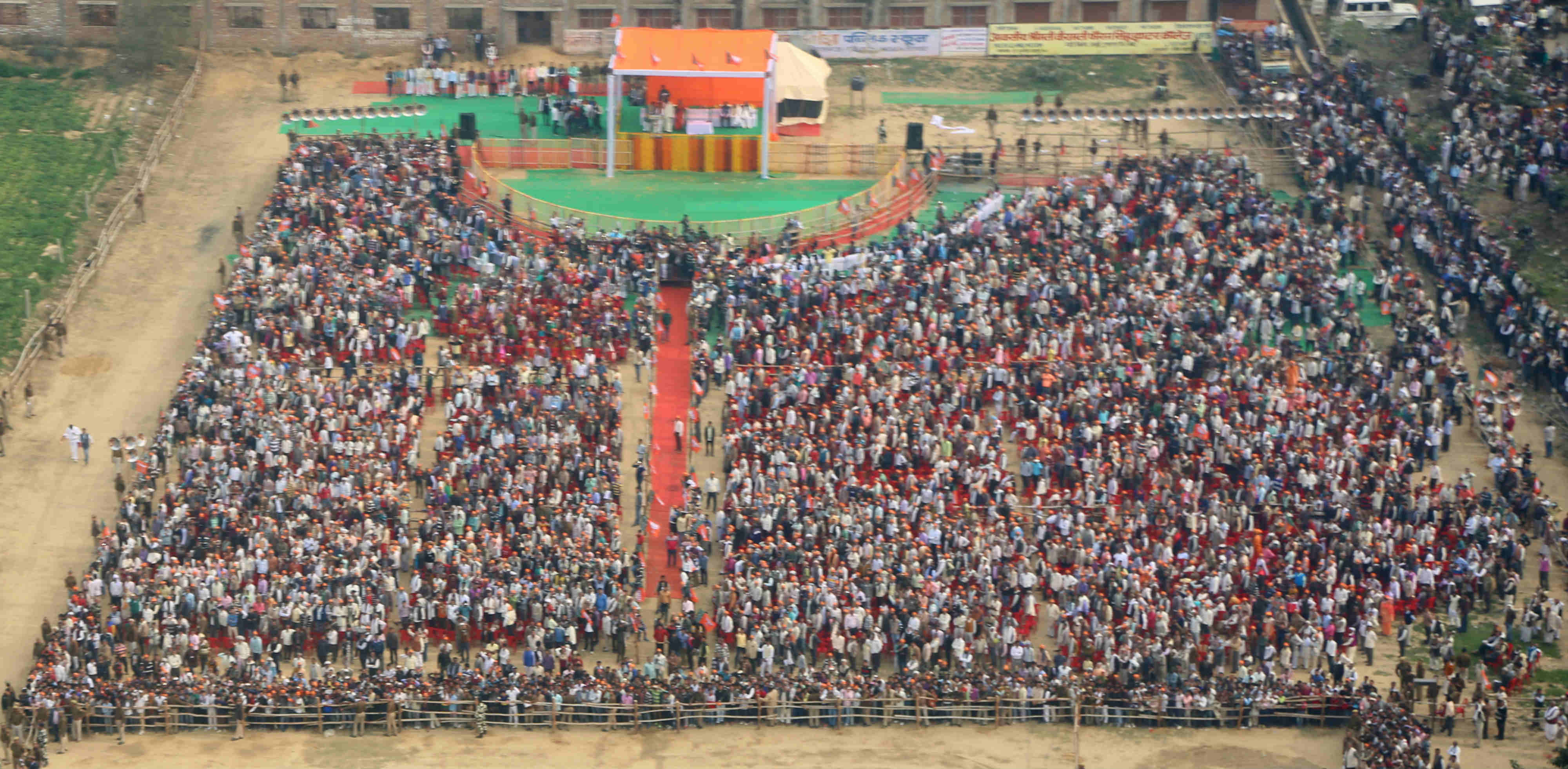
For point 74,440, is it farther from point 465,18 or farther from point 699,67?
point 465,18

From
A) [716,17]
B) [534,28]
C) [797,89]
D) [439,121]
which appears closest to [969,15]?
[716,17]

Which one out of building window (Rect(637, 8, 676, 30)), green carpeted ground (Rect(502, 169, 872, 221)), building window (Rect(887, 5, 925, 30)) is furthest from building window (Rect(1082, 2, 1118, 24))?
green carpeted ground (Rect(502, 169, 872, 221))

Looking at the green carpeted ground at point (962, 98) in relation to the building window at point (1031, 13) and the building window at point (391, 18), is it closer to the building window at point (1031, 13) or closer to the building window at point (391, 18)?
the building window at point (1031, 13)

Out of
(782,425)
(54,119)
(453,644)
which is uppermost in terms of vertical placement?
(54,119)

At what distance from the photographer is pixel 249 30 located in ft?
268

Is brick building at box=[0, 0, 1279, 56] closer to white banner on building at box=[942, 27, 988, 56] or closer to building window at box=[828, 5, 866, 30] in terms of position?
building window at box=[828, 5, 866, 30]

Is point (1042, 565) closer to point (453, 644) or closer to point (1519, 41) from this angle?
point (453, 644)

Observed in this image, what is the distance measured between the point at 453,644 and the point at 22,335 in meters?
17.8

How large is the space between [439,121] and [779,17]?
1411 cm

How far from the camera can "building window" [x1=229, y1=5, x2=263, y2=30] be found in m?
81.6

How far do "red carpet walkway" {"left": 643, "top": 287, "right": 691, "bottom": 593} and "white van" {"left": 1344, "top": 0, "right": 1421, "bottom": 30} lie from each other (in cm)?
2724

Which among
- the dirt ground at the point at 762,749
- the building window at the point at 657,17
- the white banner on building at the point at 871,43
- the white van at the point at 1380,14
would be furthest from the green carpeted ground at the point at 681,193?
the dirt ground at the point at 762,749

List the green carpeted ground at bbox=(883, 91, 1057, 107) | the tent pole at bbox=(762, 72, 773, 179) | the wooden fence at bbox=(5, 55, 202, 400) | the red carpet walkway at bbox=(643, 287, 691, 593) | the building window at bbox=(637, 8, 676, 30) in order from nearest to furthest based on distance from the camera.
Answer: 1. the red carpet walkway at bbox=(643, 287, 691, 593)
2. the wooden fence at bbox=(5, 55, 202, 400)
3. the tent pole at bbox=(762, 72, 773, 179)
4. the green carpeted ground at bbox=(883, 91, 1057, 107)
5. the building window at bbox=(637, 8, 676, 30)

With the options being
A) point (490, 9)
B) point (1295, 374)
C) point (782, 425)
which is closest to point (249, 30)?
point (490, 9)
